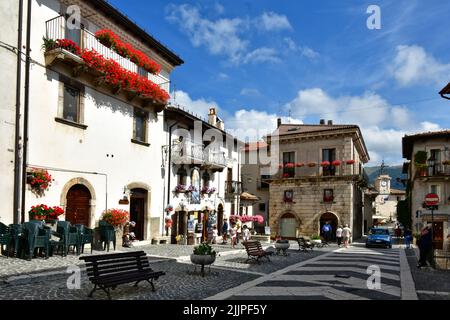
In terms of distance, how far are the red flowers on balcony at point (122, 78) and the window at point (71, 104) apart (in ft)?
4.06

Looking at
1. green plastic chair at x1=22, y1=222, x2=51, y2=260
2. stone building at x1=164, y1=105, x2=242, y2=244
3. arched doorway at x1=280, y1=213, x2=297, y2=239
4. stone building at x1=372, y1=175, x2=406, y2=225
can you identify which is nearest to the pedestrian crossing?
green plastic chair at x1=22, y1=222, x2=51, y2=260

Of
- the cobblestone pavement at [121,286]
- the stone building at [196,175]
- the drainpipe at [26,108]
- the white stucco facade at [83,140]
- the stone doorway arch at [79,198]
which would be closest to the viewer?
the cobblestone pavement at [121,286]

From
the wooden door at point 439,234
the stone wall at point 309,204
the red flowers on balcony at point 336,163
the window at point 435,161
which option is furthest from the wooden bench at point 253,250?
the window at point 435,161

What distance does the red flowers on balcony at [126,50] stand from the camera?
16.7m

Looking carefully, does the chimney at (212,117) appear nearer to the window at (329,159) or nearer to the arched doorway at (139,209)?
the window at (329,159)

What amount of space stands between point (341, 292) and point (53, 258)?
8399 mm

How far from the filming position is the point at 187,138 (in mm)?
23531

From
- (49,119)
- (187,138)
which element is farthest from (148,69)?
(49,119)

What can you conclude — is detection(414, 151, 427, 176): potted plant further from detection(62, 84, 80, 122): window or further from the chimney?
detection(62, 84, 80, 122): window

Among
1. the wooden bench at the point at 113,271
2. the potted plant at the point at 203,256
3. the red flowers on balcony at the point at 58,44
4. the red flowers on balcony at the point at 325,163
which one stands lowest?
the potted plant at the point at 203,256

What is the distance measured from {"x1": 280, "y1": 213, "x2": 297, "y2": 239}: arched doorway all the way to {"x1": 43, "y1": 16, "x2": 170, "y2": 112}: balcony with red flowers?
18.9 m

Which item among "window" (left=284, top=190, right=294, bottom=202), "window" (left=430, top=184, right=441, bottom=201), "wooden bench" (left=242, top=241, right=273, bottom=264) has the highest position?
"window" (left=430, top=184, right=441, bottom=201)

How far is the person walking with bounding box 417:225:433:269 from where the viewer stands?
13.6 m

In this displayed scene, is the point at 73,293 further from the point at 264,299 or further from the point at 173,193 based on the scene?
the point at 173,193
